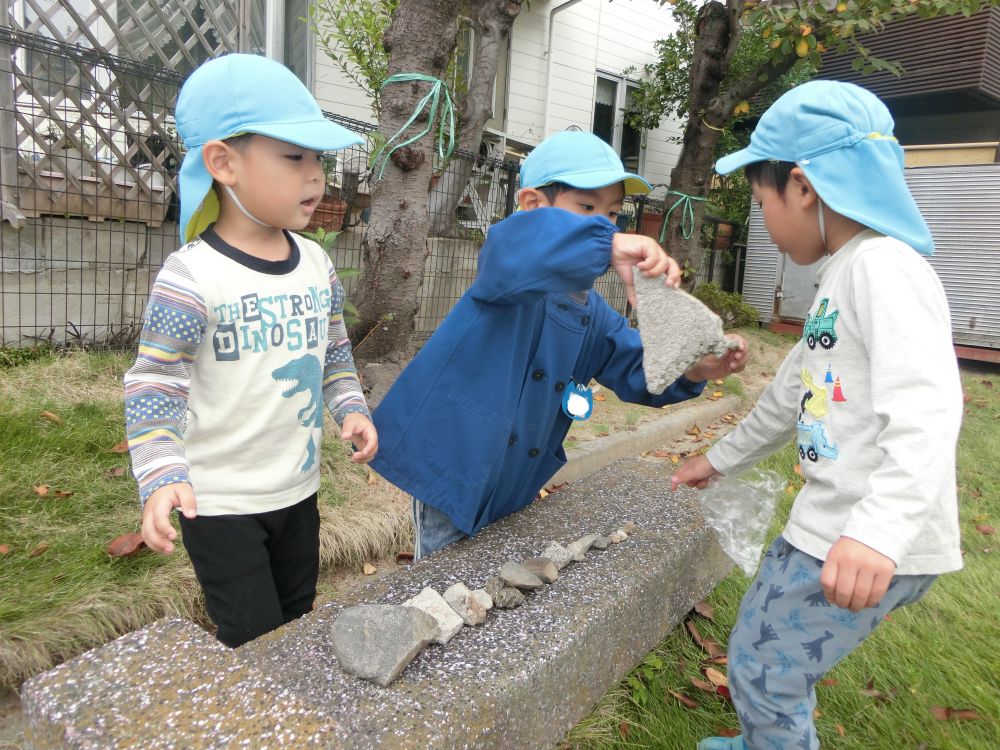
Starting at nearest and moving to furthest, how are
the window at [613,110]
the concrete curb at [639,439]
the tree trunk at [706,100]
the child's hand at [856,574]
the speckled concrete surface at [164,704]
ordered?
1. the speckled concrete surface at [164,704]
2. the child's hand at [856,574]
3. the concrete curb at [639,439]
4. the tree trunk at [706,100]
5. the window at [613,110]

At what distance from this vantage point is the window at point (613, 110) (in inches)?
461

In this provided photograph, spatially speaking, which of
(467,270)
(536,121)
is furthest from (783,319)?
(467,270)

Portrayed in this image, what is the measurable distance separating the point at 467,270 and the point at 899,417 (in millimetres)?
5688

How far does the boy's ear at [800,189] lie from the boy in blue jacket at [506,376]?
425mm

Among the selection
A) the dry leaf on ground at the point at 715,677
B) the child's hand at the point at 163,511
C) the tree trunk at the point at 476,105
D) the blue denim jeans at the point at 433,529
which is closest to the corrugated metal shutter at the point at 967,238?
the tree trunk at the point at 476,105

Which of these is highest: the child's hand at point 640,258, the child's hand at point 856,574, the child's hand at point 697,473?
the child's hand at point 640,258

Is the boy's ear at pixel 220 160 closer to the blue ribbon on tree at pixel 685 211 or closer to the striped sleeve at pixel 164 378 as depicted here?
the striped sleeve at pixel 164 378

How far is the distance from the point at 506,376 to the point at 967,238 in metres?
9.32

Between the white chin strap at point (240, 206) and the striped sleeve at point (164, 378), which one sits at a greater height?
the white chin strap at point (240, 206)

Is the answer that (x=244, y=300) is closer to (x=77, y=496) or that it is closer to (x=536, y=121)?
(x=77, y=496)

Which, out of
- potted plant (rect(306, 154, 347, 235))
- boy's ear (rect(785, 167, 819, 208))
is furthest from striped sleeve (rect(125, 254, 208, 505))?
potted plant (rect(306, 154, 347, 235))

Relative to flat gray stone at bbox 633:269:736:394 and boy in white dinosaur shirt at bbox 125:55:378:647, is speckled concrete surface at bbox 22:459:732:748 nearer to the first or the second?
boy in white dinosaur shirt at bbox 125:55:378:647

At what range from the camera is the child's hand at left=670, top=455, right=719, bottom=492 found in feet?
6.44

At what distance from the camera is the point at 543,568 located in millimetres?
1814
